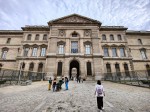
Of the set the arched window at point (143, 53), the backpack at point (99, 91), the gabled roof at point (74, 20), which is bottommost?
the backpack at point (99, 91)

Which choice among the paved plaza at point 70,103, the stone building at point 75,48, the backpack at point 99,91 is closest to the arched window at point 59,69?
the stone building at point 75,48

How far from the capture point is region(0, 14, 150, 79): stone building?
24172 mm

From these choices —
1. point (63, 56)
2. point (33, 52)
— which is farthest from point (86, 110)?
point (33, 52)

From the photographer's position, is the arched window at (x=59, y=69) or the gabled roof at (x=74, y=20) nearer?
the arched window at (x=59, y=69)

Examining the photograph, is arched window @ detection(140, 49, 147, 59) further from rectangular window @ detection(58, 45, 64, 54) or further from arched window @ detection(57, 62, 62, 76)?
arched window @ detection(57, 62, 62, 76)

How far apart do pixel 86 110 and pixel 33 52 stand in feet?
87.0

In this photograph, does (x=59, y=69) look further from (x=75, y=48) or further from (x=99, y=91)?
(x=99, y=91)

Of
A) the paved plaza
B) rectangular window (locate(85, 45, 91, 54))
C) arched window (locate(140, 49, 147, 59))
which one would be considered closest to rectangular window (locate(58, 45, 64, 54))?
rectangular window (locate(85, 45, 91, 54))

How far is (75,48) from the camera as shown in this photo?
85.1ft

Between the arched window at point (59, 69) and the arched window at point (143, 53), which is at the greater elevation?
the arched window at point (143, 53)

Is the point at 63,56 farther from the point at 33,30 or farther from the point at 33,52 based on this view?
the point at 33,30

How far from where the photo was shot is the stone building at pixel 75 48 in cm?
2417

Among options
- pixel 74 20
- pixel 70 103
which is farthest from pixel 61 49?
pixel 70 103

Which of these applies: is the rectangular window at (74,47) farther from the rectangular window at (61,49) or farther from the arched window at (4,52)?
the arched window at (4,52)
